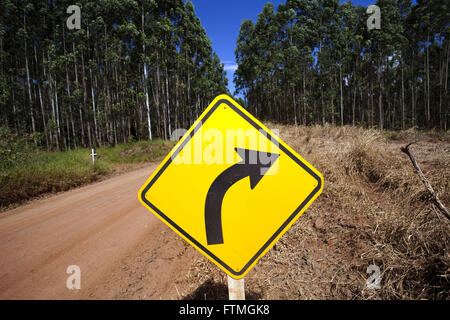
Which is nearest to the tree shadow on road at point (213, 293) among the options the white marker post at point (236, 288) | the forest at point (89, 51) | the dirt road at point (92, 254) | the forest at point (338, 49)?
the dirt road at point (92, 254)

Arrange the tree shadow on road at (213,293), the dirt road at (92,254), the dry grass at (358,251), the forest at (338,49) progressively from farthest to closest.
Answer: the forest at (338,49) → the dirt road at (92,254) → the tree shadow on road at (213,293) → the dry grass at (358,251)

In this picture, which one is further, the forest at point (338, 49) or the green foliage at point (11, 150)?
the forest at point (338, 49)

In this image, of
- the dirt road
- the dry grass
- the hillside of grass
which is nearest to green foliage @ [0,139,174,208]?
the hillside of grass

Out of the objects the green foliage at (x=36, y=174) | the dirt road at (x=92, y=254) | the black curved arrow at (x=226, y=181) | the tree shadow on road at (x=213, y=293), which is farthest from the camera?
the green foliage at (x=36, y=174)

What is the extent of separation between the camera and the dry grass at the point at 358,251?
65.0 inches

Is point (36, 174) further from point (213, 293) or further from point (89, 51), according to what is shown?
point (89, 51)

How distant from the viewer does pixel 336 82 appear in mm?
23453

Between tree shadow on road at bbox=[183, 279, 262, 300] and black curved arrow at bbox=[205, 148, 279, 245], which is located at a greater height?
black curved arrow at bbox=[205, 148, 279, 245]

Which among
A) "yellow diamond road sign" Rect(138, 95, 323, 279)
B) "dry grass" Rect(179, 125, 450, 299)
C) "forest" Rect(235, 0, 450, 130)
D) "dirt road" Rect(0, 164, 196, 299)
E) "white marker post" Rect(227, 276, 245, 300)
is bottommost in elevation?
"dirt road" Rect(0, 164, 196, 299)

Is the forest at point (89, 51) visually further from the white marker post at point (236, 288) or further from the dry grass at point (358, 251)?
the white marker post at point (236, 288)

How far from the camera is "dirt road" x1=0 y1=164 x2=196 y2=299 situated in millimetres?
2189

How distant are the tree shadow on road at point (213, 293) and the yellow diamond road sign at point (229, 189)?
814 mm

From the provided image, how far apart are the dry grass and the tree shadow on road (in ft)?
0.03

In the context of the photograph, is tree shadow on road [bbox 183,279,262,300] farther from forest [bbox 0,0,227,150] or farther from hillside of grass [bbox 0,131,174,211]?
forest [bbox 0,0,227,150]
